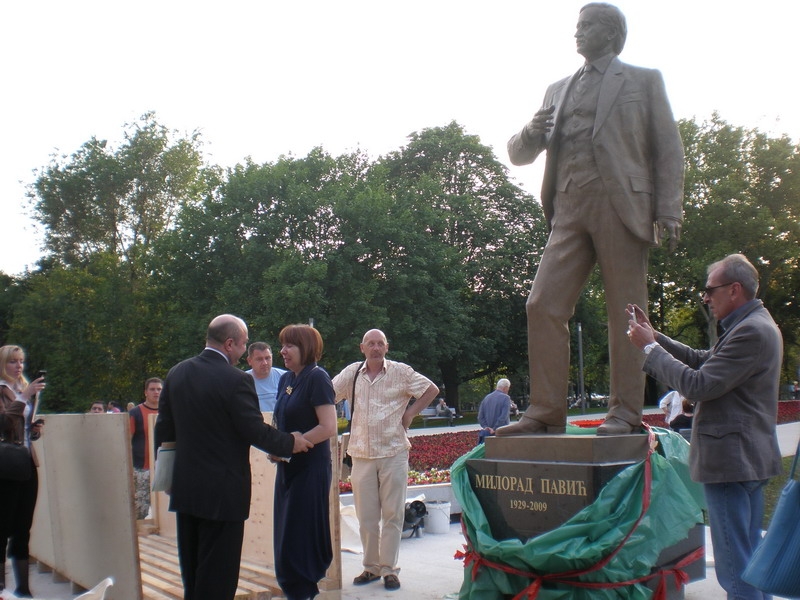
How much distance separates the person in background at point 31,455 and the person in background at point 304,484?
2166 mm

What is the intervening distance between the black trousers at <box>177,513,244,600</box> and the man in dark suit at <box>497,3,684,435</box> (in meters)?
1.77

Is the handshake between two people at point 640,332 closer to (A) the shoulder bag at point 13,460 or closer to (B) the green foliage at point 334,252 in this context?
(A) the shoulder bag at point 13,460

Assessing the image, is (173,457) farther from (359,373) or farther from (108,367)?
(108,367)

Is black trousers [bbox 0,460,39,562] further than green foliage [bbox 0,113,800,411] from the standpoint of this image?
No

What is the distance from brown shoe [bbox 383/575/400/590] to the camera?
638 cm

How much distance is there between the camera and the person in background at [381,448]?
21.9 feet

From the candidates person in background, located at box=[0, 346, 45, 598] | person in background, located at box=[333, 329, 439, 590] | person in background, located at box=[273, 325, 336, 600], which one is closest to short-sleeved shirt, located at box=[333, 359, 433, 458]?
person in background, located at box=[333, 329, 439, 590]

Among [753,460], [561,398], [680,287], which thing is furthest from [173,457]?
[680,287]

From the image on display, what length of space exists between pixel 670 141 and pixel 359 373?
10.6ft

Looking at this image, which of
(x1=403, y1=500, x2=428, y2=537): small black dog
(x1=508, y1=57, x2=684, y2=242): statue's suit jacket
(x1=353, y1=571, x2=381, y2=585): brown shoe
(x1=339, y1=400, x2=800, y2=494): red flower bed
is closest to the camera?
(x1=508, y1=57, x2=684, y2=242): statue's suit jacket

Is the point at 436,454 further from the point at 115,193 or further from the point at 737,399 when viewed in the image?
the point at 115,193

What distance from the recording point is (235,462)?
4641 mm

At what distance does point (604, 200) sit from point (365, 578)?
348 centimetres

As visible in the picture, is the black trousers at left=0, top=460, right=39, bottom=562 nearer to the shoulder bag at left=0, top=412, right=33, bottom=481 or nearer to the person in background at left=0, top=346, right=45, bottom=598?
the person in background at left=0, top=346, right=45, bottom=598
